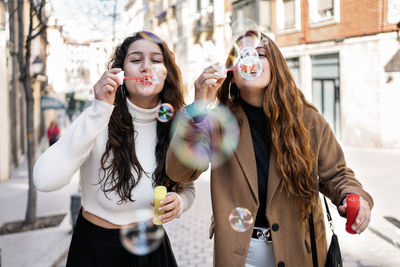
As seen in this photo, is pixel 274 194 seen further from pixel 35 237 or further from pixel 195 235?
pixel 35 237

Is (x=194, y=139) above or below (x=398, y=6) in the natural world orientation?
below

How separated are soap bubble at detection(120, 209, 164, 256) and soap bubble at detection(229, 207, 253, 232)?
0.39 metres

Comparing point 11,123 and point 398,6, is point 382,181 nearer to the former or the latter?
point 398,6

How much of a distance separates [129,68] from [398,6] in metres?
9.89

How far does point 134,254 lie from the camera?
1706mm

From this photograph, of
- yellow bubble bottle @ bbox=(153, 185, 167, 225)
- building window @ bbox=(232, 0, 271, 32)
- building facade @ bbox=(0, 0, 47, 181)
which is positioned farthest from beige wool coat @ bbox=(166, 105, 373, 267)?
building window @ bbox=(232, 0, 271, 32)

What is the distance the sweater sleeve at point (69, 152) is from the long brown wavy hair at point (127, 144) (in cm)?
18

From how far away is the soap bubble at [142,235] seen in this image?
1.68m

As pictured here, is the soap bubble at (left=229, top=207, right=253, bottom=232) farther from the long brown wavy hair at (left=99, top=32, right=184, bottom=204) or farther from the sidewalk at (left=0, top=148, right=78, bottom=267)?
the sidewalk at (left=0, top=148, right=78, bottom=267)

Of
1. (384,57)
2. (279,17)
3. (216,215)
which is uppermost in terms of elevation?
(279,17)

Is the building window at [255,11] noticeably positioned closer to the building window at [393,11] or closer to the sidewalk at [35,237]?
the building window at [393,11]

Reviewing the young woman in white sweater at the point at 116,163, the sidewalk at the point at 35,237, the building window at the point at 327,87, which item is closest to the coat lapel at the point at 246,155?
the young woman in white sweater at the point at 116,163

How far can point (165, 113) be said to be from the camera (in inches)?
76.8

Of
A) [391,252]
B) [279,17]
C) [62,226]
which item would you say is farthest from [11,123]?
[391,252]
